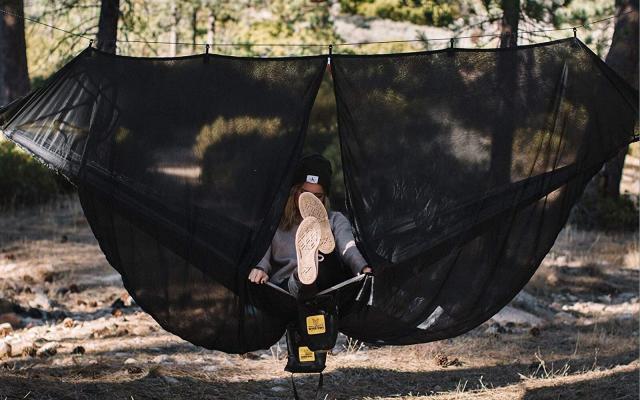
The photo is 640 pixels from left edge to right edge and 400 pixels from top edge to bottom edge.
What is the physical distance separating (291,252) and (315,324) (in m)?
0.42

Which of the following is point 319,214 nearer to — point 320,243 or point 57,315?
point 320,243

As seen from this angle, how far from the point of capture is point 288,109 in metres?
4.29

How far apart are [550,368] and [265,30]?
41.6 feet

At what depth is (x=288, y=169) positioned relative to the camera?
4.23 meters

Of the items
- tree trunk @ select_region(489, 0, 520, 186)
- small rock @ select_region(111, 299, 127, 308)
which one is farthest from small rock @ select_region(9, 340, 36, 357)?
tree trunk @ select_region(489, 0, 520, 186)

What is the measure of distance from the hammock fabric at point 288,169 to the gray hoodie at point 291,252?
0.18 ft

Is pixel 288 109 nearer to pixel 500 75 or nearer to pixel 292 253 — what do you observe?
pixel 292 253

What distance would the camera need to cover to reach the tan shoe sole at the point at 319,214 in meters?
3.90

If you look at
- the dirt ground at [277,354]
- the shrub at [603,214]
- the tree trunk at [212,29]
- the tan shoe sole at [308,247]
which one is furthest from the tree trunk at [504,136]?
the tree trunk at [212,29]

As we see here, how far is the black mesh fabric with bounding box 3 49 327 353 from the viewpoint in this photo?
14.0 feet

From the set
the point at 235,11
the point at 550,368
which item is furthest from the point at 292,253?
the point at 235,11

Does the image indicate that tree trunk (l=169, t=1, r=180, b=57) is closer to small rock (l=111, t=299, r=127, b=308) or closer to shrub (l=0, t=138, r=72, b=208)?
shrub (l=0, t=138, r=72, b=208)

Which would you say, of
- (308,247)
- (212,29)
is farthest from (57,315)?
(212,29)

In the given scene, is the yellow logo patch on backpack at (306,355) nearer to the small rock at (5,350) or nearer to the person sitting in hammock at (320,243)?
the person sitting in hammock at (320,243)
